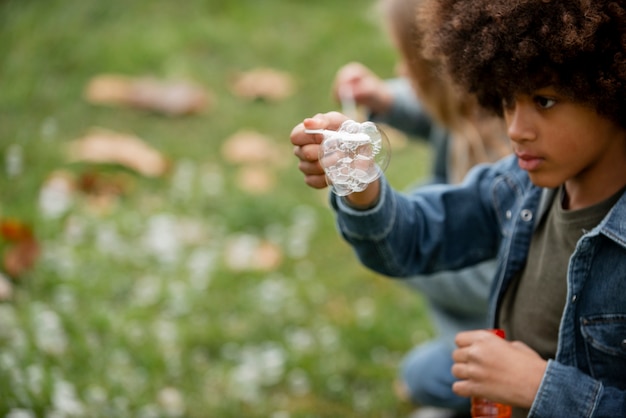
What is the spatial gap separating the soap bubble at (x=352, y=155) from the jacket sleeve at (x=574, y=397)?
0.46 meters

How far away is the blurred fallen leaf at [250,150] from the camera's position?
4.07 meters

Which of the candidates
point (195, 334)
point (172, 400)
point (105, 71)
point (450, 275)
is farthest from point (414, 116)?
point (105, 71)

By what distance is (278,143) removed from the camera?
4258 mm

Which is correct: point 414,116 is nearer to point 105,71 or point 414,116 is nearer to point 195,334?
point 195,334

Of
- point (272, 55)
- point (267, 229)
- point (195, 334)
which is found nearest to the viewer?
point (195, 334)

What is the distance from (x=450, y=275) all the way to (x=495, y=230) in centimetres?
50

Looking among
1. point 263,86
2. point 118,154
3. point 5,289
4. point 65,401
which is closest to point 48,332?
point 5,289

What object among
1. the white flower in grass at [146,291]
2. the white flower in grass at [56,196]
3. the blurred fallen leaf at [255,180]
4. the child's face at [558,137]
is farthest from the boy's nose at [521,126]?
the blurred fallen leaf at [255,180]

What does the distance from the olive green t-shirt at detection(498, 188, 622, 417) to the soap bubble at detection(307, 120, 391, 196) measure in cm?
36

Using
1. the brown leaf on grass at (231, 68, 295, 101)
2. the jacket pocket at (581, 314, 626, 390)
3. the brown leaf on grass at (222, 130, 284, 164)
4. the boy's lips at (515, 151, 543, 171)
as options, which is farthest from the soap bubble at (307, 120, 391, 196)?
the brown leaf on grass at (231, 68, 295, 101)

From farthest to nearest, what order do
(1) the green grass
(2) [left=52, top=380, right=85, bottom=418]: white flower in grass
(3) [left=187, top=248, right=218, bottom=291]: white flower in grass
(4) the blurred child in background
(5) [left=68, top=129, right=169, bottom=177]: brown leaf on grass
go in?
(5) [left=68, top=129, right=169, bottom=177]: brown leaf on grass, (3) [left=187, top=248, right=218, bottom=291]: white flower in grass, (1) the green grass, (4) the blurred child in background, (2) [left=52, top=380, right=85, bottom=418]: white flower in grass

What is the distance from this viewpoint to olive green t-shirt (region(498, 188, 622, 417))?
1.62 m

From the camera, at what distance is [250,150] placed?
4.11 m

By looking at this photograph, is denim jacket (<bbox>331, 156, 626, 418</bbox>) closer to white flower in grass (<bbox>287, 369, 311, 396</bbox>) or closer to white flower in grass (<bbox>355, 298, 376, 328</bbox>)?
white flower in grass (<bbox>287, 369, 311, 396</bbox>)
